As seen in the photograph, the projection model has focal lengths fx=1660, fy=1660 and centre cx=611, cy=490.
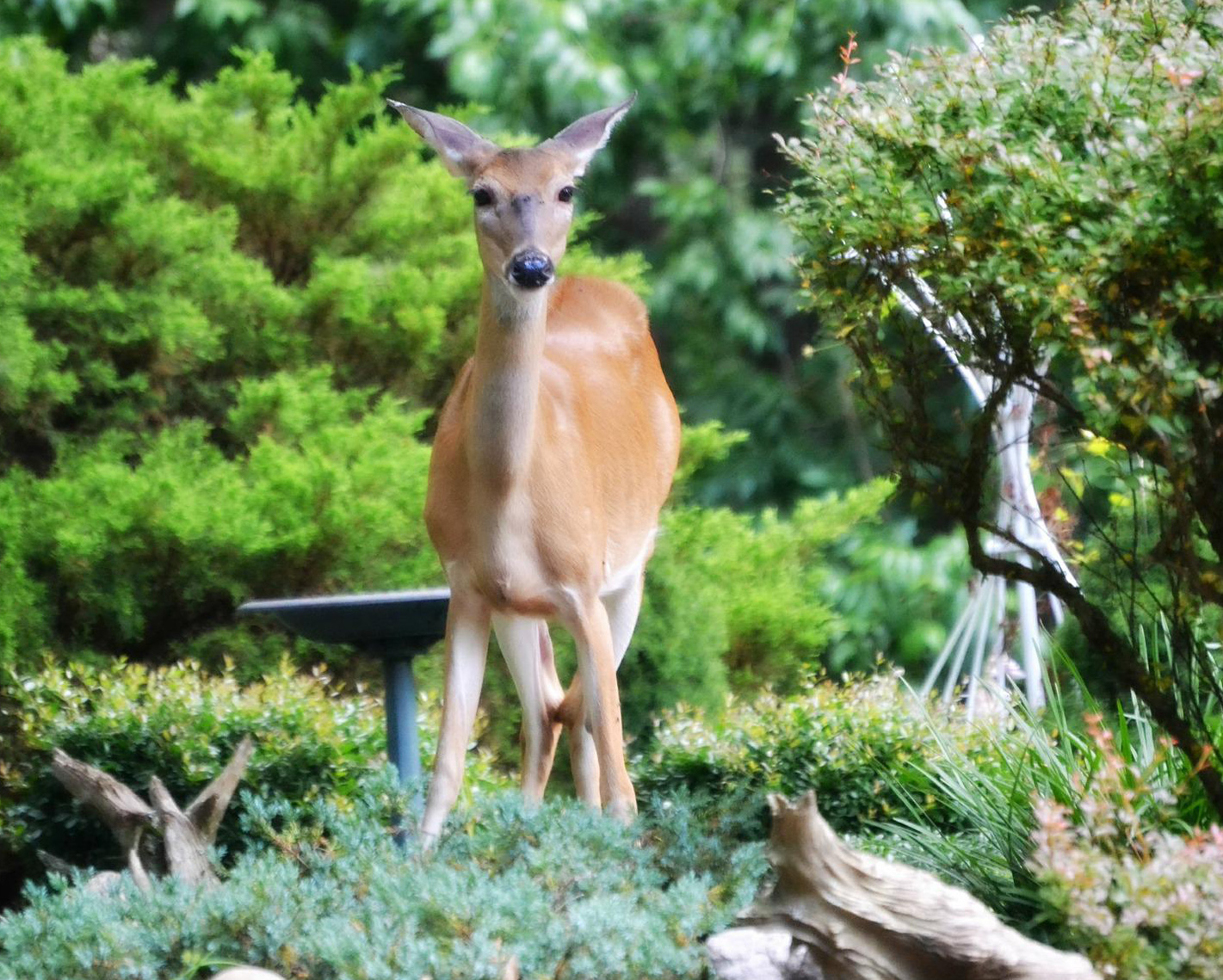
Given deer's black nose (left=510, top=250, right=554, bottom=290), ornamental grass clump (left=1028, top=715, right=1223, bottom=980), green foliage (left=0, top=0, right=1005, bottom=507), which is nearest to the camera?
ornamental grass clump (left=1028, top=715, right=1223, bottom=980)

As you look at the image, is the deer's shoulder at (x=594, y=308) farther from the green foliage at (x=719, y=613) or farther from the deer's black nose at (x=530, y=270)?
the green foliage at (x=719, y=613)

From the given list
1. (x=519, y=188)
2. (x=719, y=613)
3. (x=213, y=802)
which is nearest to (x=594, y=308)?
(x=519, y=188)

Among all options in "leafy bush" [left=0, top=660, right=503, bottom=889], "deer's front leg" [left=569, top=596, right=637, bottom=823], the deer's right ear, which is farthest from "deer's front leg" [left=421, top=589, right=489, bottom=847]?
"leafy bush" [left=0, top=660, right=503, bottom=889]

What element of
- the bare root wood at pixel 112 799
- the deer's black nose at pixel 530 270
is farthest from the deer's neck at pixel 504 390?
the bare root wood at pixel 112 799

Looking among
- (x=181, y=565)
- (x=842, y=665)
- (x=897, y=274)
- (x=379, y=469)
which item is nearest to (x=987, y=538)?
(x=842, y=665)

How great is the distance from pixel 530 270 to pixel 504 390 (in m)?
0.42

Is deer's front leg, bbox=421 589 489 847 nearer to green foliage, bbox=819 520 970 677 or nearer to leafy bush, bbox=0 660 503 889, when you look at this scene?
leafy bush, bbox=0 660 503 889

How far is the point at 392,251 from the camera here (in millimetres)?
8328

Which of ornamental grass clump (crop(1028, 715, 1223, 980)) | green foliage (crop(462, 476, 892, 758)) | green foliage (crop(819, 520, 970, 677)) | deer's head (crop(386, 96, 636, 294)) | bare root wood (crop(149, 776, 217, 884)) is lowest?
green foliage (crop(819, 520, 970, 677))

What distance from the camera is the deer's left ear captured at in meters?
4.30

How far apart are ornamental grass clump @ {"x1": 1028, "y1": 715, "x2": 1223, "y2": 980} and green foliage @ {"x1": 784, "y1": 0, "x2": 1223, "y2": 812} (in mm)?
612

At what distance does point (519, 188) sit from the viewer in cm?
409

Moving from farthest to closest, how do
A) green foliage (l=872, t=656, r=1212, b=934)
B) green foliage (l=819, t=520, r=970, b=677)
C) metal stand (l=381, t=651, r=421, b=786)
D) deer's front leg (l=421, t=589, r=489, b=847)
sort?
green foliage (l=819, t=520, r=970, b=677) → metal stand (l=381, t=651, r=421, b=786) → deer's front leg (l=421, t=589, r=489, b=847) → green foliage (l=872, t=656, r=1212, b=934)

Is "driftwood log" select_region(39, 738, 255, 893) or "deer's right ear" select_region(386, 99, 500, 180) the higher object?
"deer's right ear" select_region(386, 99, 500, 180)
